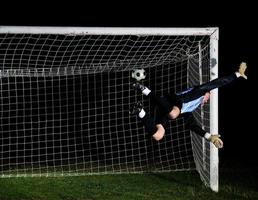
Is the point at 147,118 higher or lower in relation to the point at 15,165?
higher

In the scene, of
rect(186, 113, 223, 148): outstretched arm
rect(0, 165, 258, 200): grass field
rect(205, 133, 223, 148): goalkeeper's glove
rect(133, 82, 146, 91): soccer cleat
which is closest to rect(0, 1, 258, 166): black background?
rect(0, 165, 258, 200): grass field

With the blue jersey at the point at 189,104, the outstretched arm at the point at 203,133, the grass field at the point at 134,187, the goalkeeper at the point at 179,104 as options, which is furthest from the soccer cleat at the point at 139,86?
the grass field at the point at 134,187

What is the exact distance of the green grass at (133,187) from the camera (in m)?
8.10

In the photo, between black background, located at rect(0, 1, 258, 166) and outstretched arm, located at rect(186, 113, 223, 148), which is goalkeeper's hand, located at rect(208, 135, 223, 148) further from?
black background, located at rect(0, 1, 258, 166)

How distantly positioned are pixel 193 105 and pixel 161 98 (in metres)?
0.57

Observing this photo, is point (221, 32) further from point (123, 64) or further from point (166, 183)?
point (166, 183)

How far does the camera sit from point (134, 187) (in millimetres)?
8758

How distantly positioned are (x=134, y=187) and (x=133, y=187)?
0.02 m
